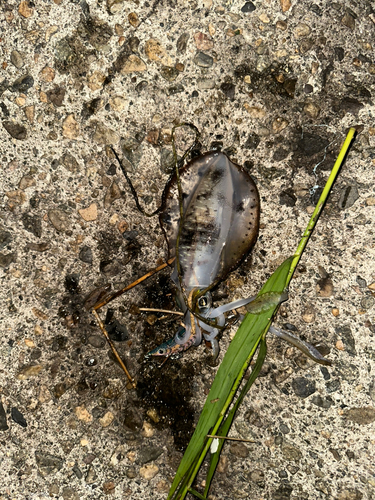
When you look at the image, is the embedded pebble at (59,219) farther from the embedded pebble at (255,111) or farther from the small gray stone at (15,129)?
the embedded pebble at (255,111)

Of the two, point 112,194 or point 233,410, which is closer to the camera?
point 233,410

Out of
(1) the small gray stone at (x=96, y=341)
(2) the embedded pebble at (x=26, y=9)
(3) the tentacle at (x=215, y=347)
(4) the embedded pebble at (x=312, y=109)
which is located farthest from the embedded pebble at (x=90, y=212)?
(4) the embedded pebble at (x=312, y=109)

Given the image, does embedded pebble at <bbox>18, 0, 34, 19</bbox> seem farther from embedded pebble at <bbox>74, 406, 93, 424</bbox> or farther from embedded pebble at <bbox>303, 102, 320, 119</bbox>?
embedded pebble at <bbox>74, 406, 93, 424</bbox>

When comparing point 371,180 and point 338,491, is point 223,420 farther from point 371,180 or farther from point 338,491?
point 371,180

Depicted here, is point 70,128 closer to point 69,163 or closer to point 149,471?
point 69,163

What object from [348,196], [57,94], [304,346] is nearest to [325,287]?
[304,346]

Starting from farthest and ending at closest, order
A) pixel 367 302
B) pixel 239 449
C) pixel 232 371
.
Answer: pixel 239 449 < pixel 367 302 < pixel 232 371

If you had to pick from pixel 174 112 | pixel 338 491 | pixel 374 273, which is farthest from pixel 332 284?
pixel 174 112
